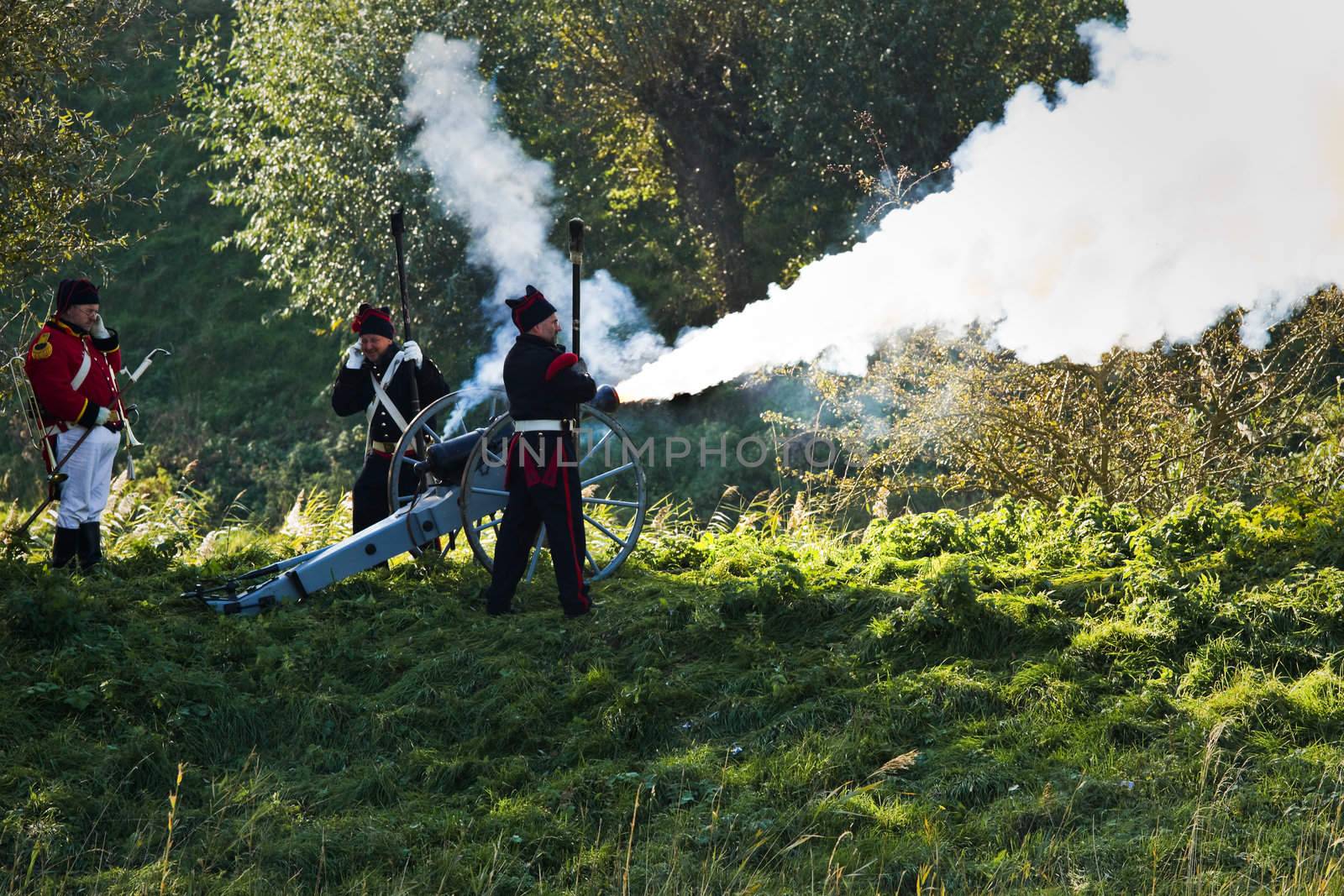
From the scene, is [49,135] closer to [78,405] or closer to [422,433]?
[78,405]

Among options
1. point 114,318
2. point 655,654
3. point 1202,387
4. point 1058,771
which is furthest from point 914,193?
point 114,318

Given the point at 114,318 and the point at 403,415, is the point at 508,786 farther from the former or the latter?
the point at 114,318

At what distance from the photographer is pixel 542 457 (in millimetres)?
6441

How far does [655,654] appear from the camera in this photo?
233 inches

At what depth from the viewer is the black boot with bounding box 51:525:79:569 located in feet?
23.8

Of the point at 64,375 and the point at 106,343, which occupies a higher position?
the point at 106,343

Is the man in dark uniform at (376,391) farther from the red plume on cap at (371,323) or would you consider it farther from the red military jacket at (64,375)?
the red military jacket at (64,375)

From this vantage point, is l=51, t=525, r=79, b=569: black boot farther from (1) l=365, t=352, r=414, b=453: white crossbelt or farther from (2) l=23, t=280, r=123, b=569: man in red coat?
(1) l=365, t=352, r=414, b=453: white crossbelt

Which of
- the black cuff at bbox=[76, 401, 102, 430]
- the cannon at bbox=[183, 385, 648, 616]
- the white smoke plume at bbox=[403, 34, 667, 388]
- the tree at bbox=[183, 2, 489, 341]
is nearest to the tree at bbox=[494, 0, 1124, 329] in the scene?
the white smoke plume at bbox=[403, 34, 667, 388]

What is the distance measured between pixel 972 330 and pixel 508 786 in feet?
18.0

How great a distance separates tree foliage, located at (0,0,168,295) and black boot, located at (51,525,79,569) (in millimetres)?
1373

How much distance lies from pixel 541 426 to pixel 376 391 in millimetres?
1340

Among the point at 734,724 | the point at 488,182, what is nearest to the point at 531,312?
the point at 734,724

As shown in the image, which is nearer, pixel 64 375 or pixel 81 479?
pixel 64 375
